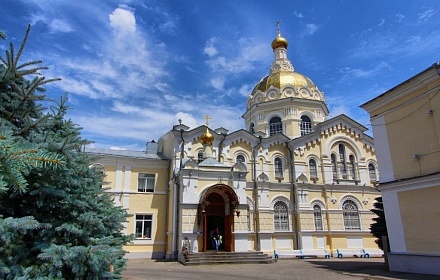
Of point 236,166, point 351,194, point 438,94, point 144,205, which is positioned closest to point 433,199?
point 438,94

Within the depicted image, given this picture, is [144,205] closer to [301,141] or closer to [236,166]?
[236,166]

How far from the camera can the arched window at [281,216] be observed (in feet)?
71.8

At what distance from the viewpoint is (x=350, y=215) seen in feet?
76.3

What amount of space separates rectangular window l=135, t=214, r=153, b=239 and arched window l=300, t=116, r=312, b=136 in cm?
1472

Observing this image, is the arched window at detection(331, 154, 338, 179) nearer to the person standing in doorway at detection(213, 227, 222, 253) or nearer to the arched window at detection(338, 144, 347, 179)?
the arched window at detection(338, 144, 347, 179)

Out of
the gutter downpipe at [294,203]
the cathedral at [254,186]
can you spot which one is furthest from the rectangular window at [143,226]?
the gutter downpipe at [294,203]

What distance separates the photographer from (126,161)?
21.2 meters

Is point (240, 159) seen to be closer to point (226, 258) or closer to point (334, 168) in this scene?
point (334, 168)

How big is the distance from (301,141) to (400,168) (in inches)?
445

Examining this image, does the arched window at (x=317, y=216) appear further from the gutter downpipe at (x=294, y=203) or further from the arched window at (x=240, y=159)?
the arched window at (x=240, y=159)

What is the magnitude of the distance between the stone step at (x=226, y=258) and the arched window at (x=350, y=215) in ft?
27.8

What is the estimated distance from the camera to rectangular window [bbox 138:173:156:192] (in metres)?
21.3

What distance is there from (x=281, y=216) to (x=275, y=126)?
8.32 m

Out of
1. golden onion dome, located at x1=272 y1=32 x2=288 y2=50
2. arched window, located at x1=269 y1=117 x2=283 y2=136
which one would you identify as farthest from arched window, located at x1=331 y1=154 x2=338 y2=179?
golden onion dome, located at x1=272 y1=32 x2=288 y2=50
